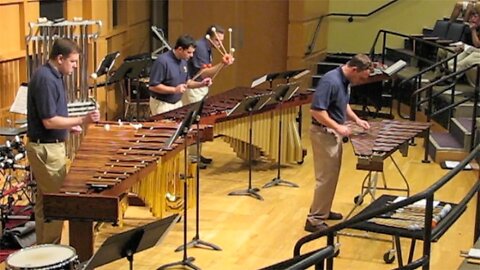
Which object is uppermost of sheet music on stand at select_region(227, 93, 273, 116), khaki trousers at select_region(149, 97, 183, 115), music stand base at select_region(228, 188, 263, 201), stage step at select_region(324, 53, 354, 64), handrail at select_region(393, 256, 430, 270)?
sheet music on stand at select_region(227, 93, 273, 116)

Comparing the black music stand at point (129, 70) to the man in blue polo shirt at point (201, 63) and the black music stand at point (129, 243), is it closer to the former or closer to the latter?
the man in blue polo shirt at point (201, 63)

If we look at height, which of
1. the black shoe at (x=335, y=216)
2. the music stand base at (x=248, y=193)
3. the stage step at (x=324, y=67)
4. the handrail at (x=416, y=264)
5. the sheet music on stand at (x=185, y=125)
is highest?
the sheet music on stand at (x=185, y=125)

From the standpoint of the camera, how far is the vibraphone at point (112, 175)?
5.62 m

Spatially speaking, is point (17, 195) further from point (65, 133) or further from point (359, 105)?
point (359, 105)

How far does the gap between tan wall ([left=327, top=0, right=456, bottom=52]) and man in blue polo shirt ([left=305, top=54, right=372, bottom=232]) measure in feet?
28.0

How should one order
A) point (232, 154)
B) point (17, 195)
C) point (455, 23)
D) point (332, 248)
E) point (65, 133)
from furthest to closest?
point (455, 23) → point (232, 154) → point (17, 195) → point (65, 133) → point (332, 248)

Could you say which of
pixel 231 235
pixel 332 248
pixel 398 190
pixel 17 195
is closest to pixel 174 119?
pixel 231 235

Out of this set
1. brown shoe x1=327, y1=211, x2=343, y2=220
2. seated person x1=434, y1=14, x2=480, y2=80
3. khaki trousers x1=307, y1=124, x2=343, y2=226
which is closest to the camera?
khaki trousers x1=307, y1=124, x2=343, y2=226

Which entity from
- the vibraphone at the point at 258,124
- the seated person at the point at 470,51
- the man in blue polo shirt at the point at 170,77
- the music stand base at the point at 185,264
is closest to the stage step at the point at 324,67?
the seated person at the point at 470,51

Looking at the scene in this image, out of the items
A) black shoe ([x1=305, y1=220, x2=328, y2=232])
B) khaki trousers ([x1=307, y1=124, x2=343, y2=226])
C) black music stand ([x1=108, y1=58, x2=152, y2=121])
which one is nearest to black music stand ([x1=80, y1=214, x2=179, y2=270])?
khaki trousers ([x1=307, y1=124, x2=343, y2=226])

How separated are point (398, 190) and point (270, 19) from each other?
643 centimetres

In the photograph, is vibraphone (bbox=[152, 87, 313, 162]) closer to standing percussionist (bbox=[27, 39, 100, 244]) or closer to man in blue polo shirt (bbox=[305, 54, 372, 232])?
man in blue polo shirt (bbox=[305, 54, 372, 232])

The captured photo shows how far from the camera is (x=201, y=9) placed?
14.5m

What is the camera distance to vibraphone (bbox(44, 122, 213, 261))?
5617 mm
